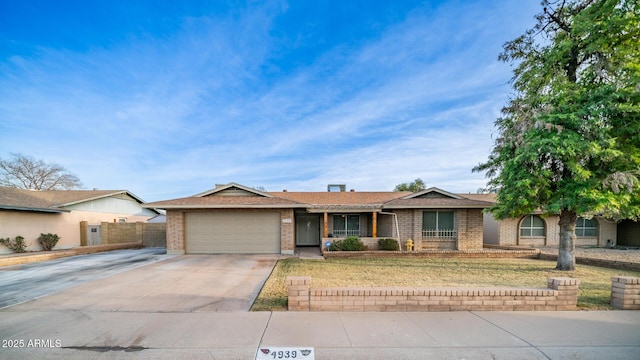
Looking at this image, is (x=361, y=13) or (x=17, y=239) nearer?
(x=361, y=13)

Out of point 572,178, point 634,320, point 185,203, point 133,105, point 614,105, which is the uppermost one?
point 133,105

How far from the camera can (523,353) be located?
3.54m

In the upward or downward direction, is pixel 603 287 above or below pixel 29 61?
below

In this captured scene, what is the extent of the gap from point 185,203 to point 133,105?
7.23 meters

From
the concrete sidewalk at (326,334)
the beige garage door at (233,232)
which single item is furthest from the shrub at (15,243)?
the concrete sidewalk at (326,334)

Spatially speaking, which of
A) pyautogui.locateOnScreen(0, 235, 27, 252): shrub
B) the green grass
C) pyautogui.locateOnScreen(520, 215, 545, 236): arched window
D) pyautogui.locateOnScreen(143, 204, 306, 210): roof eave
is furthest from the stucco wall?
pyautogui.locateOnScreen(520, 215, 545, 236): arched window

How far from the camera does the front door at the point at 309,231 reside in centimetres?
1697

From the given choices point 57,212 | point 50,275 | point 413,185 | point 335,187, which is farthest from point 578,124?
point 413,185

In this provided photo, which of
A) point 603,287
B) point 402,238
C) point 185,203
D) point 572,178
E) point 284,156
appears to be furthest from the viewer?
point 284,156

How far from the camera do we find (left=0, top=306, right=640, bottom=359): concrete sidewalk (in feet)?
11.5

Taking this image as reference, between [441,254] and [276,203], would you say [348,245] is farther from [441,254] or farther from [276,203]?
[441,254]

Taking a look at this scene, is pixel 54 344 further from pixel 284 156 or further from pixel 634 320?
pixel 284 156

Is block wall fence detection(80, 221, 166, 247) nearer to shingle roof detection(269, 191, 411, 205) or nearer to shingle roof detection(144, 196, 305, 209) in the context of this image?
shingle roof detection(144, 196, 305, 209)

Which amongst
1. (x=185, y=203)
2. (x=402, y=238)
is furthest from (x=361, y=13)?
(x=185, y=203)
